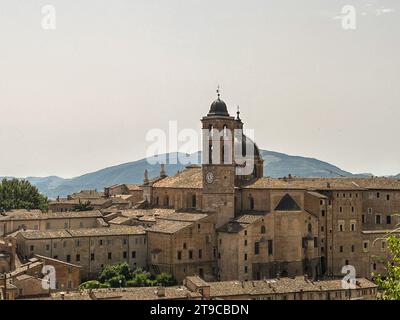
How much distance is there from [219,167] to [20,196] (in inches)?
1046

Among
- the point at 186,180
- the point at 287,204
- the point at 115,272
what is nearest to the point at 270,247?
the point at 287,204

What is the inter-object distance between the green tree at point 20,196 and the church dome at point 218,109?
23637 mm

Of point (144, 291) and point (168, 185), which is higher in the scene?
point (168, 185)

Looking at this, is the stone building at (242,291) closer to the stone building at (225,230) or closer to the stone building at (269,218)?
the stone building at (225,230)

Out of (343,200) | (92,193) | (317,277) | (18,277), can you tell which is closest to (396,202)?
(343,200)

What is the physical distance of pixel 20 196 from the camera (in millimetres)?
63781

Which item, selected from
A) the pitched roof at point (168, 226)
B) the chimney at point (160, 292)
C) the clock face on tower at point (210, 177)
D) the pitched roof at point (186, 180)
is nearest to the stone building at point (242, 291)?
the chimney at point (160, 292)

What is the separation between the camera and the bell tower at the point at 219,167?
4356 centimetres

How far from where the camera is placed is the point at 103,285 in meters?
37.4

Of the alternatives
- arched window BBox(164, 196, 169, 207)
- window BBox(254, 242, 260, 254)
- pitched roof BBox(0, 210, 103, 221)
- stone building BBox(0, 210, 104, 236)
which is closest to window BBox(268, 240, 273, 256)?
window BBox(254, 242, 260, 254)

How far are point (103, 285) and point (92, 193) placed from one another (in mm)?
46917

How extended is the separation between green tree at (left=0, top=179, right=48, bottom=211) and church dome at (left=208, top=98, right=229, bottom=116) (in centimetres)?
2364

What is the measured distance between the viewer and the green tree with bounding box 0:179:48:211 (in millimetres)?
61844
